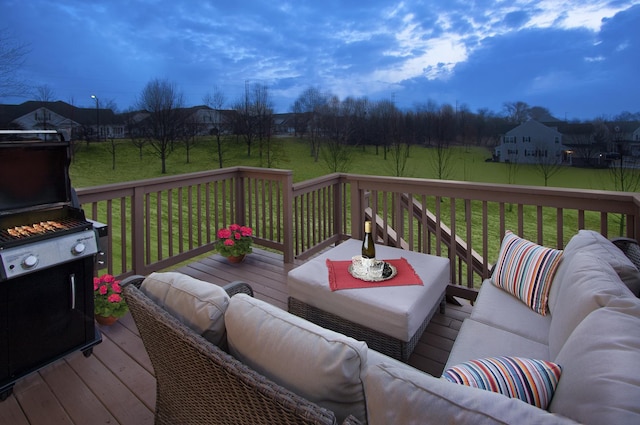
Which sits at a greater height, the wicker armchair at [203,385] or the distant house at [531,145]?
the distant house at [531,145]

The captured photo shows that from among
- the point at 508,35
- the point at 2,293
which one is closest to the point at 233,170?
the point at 2,293

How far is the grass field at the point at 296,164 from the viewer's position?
4496 millimetres

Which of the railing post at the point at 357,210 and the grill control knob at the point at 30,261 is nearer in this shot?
the grill control knob at the point at 30,261

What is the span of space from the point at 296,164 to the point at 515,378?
17.9 ft

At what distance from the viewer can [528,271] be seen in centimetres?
205

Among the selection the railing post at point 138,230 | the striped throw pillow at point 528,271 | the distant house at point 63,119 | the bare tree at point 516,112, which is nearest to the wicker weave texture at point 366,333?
the striped throw pillow at point 528,271

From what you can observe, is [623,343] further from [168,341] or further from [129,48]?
[129,48]

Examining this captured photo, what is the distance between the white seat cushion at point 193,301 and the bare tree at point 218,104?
14.8ft

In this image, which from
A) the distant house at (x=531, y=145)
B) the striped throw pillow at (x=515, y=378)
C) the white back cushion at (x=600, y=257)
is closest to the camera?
the striped throw pillow at (x=515, y=378)

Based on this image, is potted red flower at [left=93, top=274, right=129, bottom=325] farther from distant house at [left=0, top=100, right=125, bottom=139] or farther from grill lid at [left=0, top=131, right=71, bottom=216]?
distant house at [left=0, top=100, right=125, bottom=139]

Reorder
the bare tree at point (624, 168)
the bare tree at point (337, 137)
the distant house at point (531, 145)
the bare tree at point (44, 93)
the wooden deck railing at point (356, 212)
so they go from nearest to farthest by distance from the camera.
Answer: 1. the wooden deck railing at point (356, 212)
2. the bare tree at point (624, 168)
3. the bare tree at point (44, 93)
4. the distant house at point (531, 145)
5. the bare tree at point (337, 137)

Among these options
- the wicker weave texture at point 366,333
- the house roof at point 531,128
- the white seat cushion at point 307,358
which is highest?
the house roof at point 531,128

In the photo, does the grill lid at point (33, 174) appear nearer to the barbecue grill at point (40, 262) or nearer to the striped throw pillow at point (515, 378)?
the barbecue grill at point (40, 262)

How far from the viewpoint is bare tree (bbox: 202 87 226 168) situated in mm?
5707
